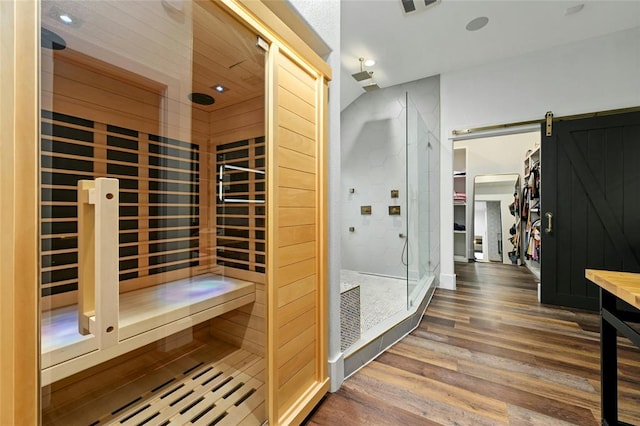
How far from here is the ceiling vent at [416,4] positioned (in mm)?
2373

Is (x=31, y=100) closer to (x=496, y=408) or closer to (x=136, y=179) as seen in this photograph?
(x=136, y=179)

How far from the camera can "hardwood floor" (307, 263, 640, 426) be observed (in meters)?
1.39

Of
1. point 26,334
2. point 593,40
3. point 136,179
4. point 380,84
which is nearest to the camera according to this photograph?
point 26,334

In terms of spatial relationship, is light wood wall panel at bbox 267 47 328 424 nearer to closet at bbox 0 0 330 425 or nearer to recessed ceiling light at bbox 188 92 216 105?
closet at bbox 0 0 330 425

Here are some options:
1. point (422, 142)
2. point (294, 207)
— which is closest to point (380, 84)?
point (422, 142)

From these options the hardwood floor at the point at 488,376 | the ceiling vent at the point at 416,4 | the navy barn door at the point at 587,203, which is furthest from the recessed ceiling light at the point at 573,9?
the hardwood floor at the point at 488,376

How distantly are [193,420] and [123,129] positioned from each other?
161 cm

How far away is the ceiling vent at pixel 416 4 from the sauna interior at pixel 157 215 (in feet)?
6.33

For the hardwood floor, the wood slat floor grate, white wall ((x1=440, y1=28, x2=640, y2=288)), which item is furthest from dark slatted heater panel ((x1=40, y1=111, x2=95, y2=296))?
white wall ((x1=440, y1=28, x2=640, y2=288))

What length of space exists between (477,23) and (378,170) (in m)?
1.96

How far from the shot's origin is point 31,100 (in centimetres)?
58

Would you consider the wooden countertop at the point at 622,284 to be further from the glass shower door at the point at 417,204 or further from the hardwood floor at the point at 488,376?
the glass shower door at the point at 417,204

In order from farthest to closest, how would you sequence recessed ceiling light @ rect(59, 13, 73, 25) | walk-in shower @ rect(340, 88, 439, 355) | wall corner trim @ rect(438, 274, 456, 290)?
wall corner trim @ rect(438, 274, 456, 290)
walk-in shower @ rect(340, 88, 439, 355)
recessed ceiling light @ rect(59, 13, 73, 25)

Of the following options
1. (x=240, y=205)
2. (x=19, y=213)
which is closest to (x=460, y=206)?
(x=240, y=205)
